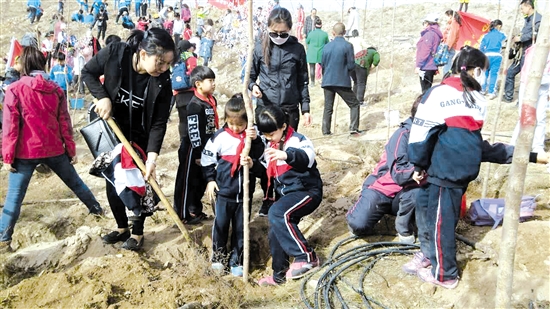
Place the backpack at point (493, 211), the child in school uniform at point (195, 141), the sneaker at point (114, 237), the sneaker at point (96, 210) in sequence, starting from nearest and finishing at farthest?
the backpack at point (493, 211) < the sneaker at point (114, 237) < the child in school uniform at point (195, 141) < the sneaker at point (96, 210)

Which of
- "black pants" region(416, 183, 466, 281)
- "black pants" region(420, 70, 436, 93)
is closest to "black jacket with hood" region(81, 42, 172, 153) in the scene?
"black pants" region(416, 183, 466, 281)

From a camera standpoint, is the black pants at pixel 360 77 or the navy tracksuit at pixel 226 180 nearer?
the navy tracksuit at pixel 226 180

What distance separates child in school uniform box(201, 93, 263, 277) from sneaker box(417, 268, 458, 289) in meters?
1.42

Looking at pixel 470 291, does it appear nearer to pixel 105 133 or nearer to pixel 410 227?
pixel 410 227

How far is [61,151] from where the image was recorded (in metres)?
4.27

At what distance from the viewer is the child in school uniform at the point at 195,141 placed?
4.04m

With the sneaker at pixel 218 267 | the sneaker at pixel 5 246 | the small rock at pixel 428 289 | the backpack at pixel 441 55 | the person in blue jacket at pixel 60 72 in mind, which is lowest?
the sneaker at pixel 5 246

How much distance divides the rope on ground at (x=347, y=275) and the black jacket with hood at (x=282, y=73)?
1592 millimetres

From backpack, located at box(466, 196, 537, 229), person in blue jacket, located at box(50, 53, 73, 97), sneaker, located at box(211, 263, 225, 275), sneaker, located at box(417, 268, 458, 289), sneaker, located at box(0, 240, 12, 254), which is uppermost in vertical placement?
person in blue jacket, located at box(50, 53, 73, 97)

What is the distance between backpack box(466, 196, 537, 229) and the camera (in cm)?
357

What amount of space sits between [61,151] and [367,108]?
25.5ft

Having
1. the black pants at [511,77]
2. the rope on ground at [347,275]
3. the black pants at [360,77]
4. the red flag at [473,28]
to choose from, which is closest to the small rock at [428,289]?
the rope on ground at [347,275]

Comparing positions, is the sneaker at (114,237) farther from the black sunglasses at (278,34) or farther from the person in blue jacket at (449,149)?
the person in blue jacket at (449,149)

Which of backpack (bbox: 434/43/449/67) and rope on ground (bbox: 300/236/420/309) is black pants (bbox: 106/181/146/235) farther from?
backpack (bbox: 434/43/449/67)
